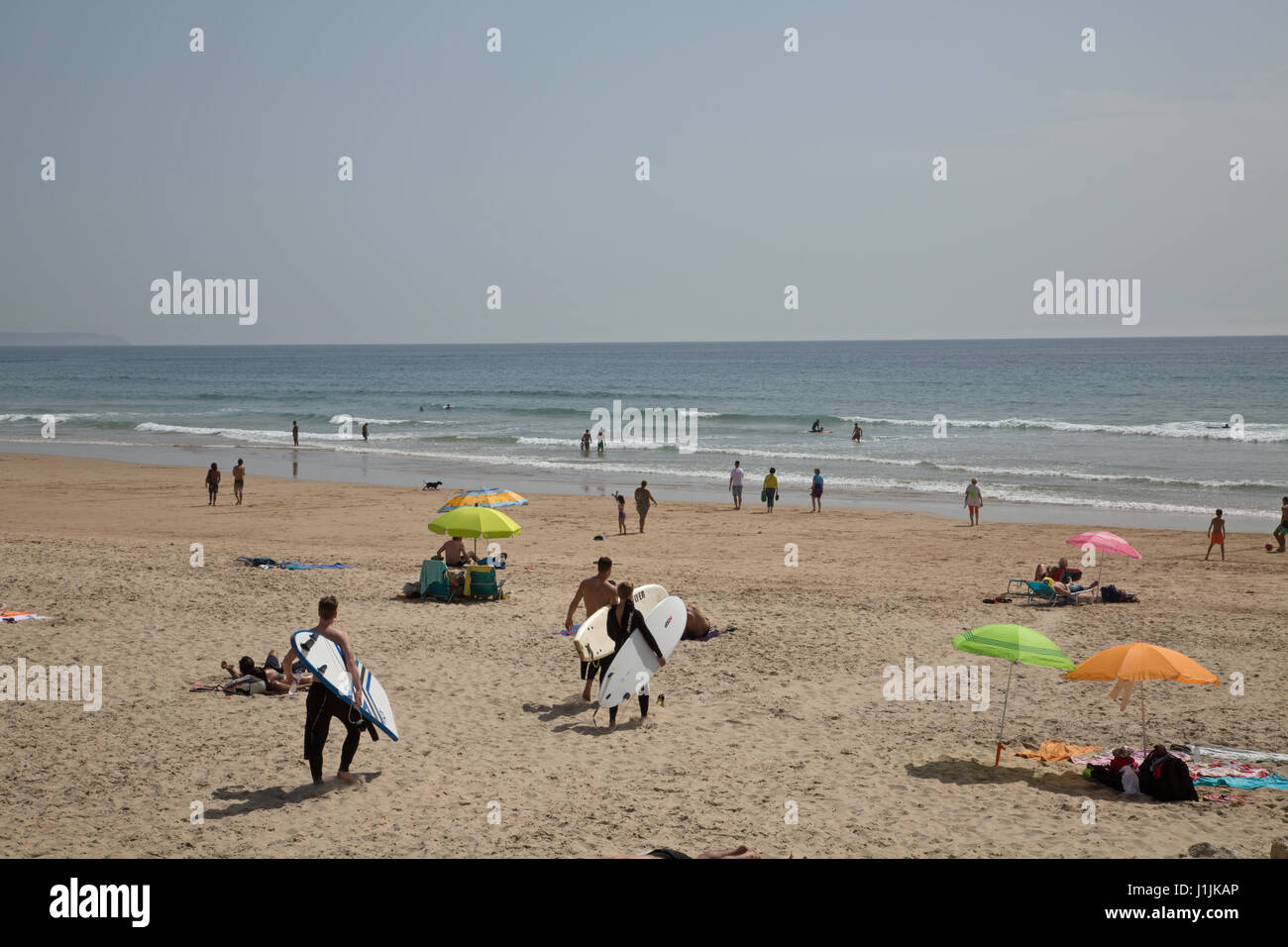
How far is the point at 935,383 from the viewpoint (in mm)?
87312

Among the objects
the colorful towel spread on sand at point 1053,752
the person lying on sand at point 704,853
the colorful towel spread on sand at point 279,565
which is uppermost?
the colorful towel spread on sand at point 279,565

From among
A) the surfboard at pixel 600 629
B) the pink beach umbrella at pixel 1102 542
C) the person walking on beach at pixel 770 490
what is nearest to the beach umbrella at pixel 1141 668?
the surfboard at pixel 600 629

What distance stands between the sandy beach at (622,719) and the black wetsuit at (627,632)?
0.21 m

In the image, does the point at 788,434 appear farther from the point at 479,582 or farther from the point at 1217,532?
the point at 479,582

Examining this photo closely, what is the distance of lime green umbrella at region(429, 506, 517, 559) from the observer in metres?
14.2

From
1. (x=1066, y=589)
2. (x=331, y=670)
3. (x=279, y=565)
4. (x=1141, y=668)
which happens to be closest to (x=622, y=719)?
(x=331, y=670)

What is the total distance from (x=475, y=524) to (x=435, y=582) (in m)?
1.09

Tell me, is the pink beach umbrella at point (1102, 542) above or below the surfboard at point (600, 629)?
above

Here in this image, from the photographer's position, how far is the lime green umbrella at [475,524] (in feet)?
46.5

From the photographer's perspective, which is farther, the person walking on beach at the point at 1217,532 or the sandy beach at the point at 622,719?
the person walking on beach at the point at 1217,532

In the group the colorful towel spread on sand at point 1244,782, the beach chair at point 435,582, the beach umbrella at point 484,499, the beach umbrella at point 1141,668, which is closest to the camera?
the colorful towel spread on sand at point 1244,782

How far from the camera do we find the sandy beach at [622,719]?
703 centimetres

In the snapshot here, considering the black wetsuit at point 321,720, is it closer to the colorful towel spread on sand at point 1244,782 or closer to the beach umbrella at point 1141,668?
the beach umbrella at point 1141,668

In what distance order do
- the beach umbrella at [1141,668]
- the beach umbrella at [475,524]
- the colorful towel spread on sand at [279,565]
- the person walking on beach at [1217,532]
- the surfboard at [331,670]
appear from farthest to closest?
the person walking on beach at [1217,532], the colorful towel spread on sand at [279,565], the beach umbrella at [475,524], the beach umbrella at [1141,668], the surfboard at [331,670]
